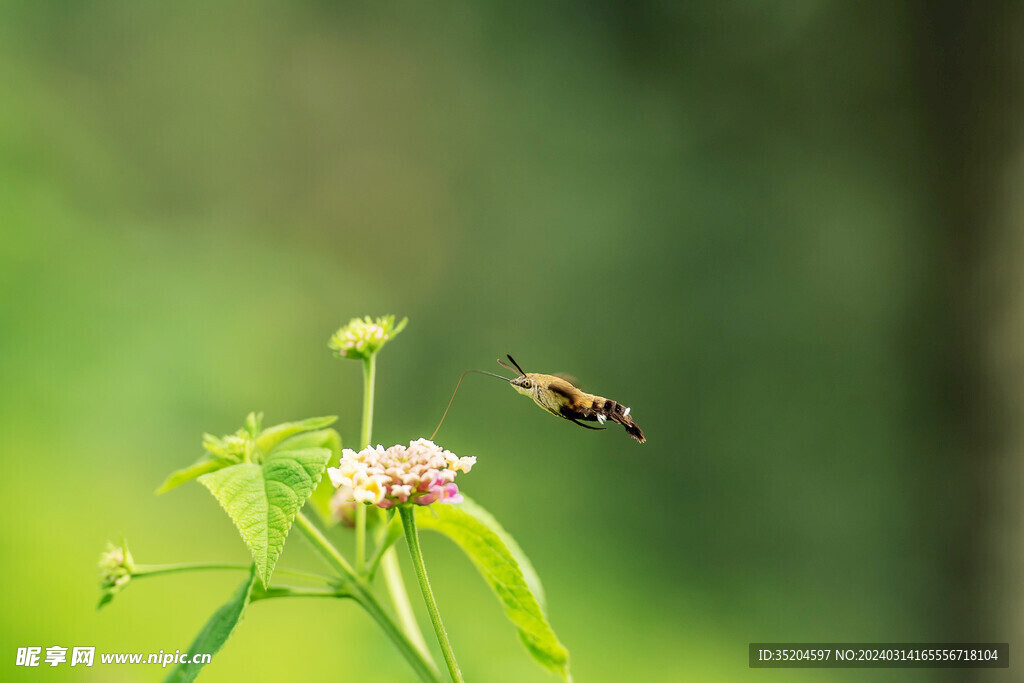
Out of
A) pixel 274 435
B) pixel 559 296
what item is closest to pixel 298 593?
pixel 274 435

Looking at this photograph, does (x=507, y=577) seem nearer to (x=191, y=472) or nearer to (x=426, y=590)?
(x=426, y=590)

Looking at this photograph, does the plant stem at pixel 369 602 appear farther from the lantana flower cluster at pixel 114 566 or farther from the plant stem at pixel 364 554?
the lantana flower cluster at pixel 114 566

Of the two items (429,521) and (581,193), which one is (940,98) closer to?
(581,193)

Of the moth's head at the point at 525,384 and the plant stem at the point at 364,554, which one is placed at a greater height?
the moth's head at the point at 525,384

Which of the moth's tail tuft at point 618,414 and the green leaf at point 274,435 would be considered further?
the green leaf at point 274,435

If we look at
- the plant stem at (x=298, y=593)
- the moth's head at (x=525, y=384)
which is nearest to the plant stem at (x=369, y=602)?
the plant stem at (x=298, y=593)

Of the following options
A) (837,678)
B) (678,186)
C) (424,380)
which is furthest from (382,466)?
(678,186)
